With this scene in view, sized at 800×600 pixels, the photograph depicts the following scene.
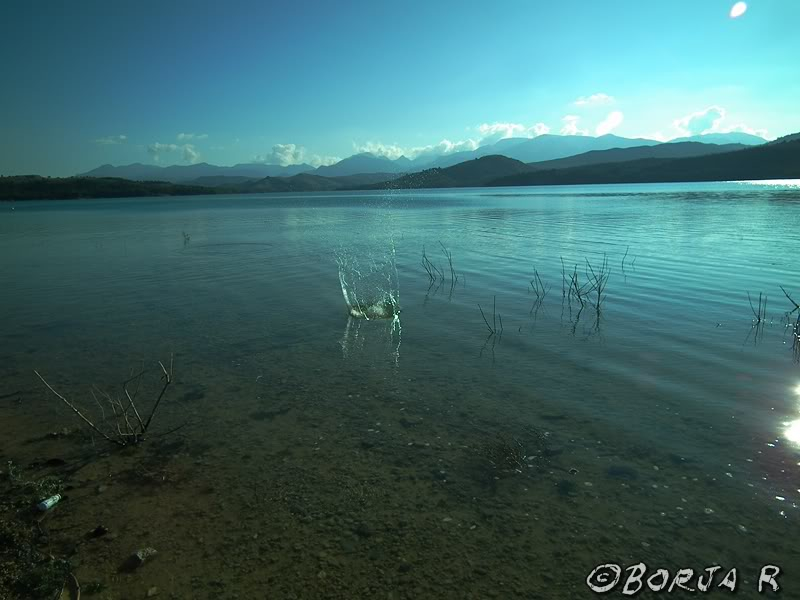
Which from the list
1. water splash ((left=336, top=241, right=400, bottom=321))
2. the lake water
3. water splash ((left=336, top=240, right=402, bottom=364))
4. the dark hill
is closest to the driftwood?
the lake water

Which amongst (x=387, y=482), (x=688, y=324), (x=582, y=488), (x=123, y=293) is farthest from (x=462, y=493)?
(x=123, y=293)

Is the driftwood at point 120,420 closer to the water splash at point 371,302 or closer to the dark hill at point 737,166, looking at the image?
Result: the water splash at point 371,302

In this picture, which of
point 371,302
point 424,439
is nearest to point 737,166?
point 371,302

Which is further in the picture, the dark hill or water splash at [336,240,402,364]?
the dark hill

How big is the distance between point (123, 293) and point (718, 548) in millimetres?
19338

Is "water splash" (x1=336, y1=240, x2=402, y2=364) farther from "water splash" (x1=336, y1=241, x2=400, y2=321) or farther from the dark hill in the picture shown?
the dark hill

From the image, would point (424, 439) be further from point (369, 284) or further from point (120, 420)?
point (369, 284)

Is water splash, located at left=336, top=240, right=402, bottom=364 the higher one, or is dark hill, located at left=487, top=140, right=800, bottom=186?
dark hill, located at left=487, top=140, right=800, bottom=186

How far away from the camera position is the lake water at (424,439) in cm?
467

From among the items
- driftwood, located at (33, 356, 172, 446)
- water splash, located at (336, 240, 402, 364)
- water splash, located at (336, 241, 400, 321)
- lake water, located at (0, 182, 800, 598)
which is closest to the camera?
lake water, located at (0, 182, 800, 598)

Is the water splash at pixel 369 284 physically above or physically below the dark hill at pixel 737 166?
below

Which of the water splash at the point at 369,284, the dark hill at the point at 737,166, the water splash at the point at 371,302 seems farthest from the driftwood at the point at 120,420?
the dark hill at the point at 737,166

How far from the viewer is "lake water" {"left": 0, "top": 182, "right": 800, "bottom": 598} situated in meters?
4.67

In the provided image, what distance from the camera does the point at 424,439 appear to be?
274 inches
